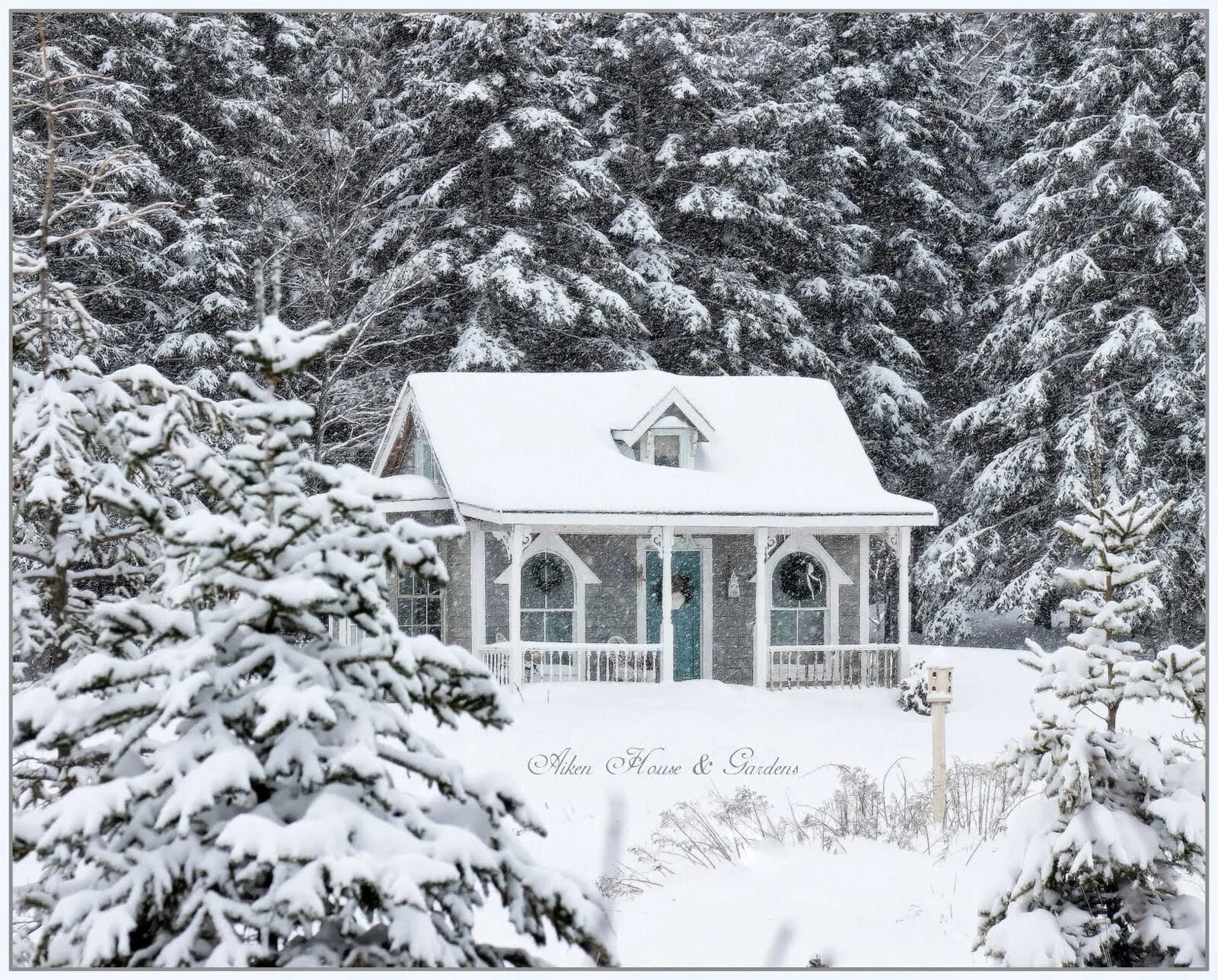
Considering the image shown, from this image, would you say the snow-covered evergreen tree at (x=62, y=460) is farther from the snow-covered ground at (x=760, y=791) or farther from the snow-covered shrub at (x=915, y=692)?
the snow-covered shrub at (x=915, y=692)

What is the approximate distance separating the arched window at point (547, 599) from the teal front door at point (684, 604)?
106cm

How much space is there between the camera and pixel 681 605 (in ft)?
50.9

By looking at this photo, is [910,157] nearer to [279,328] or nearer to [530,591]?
[530,591]

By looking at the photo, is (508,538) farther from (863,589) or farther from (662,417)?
(863,589)

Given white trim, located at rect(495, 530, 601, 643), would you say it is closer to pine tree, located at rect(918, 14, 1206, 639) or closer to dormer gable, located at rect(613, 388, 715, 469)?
dormer gable, located at rect(613, 388, 715, 469)

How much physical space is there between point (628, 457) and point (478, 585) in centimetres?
243

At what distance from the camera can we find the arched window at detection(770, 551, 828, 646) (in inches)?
619

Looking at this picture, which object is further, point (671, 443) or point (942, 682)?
point (671, 443)

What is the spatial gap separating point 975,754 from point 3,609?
844 centimetres

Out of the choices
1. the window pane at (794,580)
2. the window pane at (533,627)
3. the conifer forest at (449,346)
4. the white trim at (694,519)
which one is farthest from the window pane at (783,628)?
the window pane at (533,627)

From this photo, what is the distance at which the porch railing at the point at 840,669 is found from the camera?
14.6 meters

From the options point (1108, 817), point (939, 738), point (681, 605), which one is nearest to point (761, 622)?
point (681, 605)

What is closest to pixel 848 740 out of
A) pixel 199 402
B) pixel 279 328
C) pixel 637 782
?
pixel 637 782

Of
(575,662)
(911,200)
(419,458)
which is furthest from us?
(911,200)
